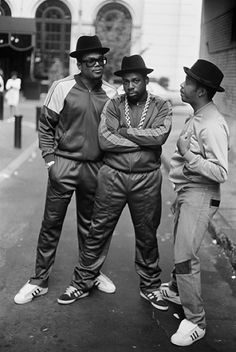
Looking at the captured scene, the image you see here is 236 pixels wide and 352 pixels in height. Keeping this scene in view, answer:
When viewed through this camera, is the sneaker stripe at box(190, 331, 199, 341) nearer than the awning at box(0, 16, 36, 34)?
Yes

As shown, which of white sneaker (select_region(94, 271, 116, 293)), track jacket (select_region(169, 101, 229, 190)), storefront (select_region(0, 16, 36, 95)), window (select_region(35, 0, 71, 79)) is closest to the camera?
track jacket (select_region(169, 101, 229, 190))

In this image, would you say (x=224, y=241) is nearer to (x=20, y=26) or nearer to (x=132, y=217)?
(x=132, y=217)

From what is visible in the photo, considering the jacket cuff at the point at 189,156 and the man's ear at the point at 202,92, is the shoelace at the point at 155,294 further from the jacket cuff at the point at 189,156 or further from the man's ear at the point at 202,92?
the man's ear at the point at 202,92

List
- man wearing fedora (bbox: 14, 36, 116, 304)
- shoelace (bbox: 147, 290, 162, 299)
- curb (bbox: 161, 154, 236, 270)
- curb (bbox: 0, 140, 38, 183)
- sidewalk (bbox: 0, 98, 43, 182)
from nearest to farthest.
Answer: man wearing fedora (bbox: 14, 36, 116, 304)
shoelace (bbox: 147, 290, 162, 299)
curb (bbox: 161, 154, 236, 270)
curb (bbox: 0, 140, 38, 183)
sidewalk (bbox: 0, 98, 43, 182)

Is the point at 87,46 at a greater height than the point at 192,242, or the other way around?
the point at 87,46

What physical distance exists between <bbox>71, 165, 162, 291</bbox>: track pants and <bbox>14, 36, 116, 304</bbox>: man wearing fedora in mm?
229

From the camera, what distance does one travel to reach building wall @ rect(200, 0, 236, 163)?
11008 mm

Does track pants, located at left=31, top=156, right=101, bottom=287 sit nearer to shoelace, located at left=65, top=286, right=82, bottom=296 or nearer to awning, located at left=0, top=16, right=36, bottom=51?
shoelace, located at left=65, top=286, right=82, bottom=296

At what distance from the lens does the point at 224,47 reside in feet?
38.4

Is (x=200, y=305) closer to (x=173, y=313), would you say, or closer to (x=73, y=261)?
(x=173, y=313)

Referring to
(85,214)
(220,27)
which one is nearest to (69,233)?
(85,214)

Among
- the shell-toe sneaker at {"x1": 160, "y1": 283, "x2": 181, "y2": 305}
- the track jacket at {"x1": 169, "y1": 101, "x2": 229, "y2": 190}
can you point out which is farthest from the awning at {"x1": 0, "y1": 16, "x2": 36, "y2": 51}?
the track jacket at {"x1": 169, "y1": 101, "x2": 229, "y2": 190}

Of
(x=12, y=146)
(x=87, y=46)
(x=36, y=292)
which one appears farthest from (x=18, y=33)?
(x=36, y=292)

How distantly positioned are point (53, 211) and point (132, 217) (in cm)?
63
